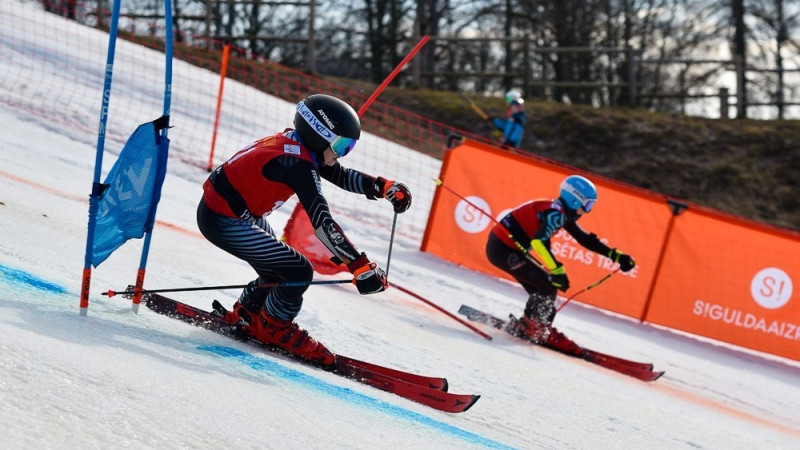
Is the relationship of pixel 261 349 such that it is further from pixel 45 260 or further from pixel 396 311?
pixel 396 311

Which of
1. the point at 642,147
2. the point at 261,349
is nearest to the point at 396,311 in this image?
the point at 261,349

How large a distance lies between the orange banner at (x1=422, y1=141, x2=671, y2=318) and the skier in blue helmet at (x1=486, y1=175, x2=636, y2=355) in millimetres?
1861

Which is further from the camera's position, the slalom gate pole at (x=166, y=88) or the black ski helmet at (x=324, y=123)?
the black ski helmet at (x=324, y=123)

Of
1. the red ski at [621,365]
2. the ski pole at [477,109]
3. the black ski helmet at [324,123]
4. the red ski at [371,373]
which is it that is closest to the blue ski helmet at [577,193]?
the red ski at [621,365]

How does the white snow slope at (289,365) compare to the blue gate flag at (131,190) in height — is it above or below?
below

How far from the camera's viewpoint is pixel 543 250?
7785 mm

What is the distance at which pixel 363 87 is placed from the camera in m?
21.3

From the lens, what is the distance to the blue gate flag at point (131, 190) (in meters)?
4.70

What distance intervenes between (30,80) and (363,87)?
931cm

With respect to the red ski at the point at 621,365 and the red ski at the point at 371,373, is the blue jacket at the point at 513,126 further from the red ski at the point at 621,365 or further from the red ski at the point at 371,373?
the red ski at the point at 371,373

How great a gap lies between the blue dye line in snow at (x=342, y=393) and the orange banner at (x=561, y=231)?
5846mm

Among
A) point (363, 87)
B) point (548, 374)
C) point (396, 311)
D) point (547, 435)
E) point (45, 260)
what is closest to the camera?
point (547, 435)

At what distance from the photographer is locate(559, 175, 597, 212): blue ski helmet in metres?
8.04

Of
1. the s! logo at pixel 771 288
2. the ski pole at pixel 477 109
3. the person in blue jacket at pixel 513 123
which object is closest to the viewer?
the s! logo at pixel 771 288
